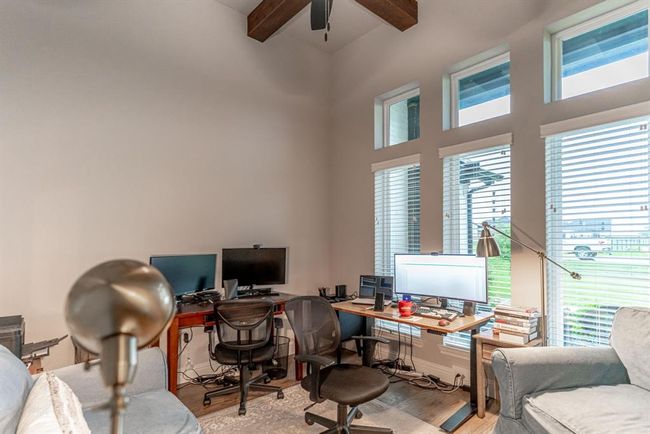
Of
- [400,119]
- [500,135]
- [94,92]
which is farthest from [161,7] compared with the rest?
[500,135]

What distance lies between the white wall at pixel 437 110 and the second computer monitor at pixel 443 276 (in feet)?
1.00

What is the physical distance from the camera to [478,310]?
118 inches

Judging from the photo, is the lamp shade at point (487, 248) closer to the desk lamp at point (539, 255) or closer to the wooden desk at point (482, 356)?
the desk lamp at point (539, 255)

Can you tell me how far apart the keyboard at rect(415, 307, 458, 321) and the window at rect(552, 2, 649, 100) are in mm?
1834

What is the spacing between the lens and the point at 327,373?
7.39ft

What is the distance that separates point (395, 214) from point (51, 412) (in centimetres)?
316

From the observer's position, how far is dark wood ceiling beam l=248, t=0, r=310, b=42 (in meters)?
3.26

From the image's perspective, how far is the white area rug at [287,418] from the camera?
237 cm

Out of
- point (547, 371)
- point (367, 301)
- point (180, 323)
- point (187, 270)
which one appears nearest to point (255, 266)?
point (187, 270)

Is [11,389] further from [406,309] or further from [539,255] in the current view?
[539,255]

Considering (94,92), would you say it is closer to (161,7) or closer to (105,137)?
(105,137)

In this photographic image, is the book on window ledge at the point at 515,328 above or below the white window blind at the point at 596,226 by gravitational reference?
below

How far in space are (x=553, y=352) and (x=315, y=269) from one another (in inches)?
104

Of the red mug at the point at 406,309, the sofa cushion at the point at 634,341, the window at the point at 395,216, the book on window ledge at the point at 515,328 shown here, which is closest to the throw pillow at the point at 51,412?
the red mug at the point at 406,309
